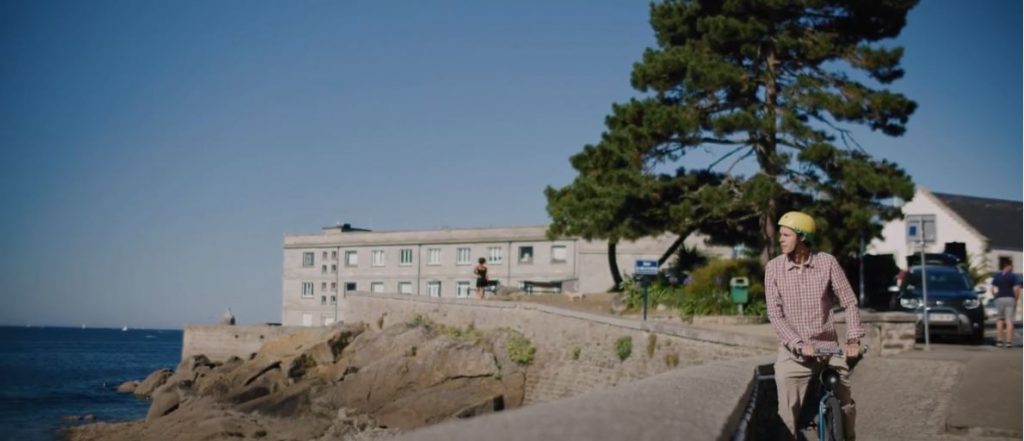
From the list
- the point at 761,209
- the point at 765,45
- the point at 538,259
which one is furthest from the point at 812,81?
the point at 538,259

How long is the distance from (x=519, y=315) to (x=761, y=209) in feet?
24.3

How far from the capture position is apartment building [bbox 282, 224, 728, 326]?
5844 centimetres

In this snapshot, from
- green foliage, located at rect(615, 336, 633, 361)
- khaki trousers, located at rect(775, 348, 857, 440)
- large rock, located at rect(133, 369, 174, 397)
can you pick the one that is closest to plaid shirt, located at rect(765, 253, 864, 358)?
khaki trousers, located at rect(775, 348, 857, 440)

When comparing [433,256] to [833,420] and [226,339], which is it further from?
[833,420]

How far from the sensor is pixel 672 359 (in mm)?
20062

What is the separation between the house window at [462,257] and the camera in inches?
2505

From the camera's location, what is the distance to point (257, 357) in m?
40.9

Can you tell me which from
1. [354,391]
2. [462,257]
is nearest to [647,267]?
[354,391]

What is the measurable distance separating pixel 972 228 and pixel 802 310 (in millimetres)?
50425

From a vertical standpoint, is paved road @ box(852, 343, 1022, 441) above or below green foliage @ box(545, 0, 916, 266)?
below

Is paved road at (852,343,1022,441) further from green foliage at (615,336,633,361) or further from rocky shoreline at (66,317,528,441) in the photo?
rocky shoreline at (66,317,528,441)

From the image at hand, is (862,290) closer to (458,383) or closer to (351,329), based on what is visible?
(458,383)

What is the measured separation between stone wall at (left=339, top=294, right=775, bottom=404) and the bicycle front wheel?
8.44 meters

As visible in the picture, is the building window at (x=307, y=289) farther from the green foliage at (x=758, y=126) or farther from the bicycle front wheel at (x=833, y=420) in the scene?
the bicycle front wheel at (x=833, y=420)
